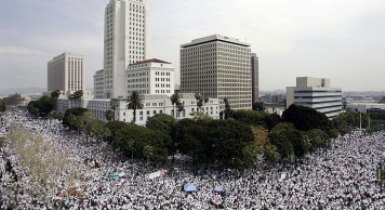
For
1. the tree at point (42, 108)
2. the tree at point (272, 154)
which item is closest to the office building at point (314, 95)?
the tree at point (272, 154)

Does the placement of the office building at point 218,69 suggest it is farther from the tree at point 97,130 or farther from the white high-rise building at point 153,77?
the tree at point 97,130

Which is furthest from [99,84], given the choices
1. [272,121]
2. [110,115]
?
[272,121]

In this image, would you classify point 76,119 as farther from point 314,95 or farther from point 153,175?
point 314,95

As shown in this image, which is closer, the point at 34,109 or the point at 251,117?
the point at 251,117

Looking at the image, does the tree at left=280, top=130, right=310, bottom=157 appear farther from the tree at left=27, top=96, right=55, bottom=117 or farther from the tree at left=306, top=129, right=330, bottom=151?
the tree at left=27, top=96, right=55, bottom=117

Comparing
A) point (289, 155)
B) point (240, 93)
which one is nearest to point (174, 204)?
point (289, 155)

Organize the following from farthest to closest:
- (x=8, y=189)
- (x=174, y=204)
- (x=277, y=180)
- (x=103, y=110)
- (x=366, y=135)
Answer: (x=103, y=110)
(x=366, y=135)
(x=277, y=180)
(x=8, y=189)
(x=174, y=204)

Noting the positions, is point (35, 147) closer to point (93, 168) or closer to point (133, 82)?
point (93, 168)
